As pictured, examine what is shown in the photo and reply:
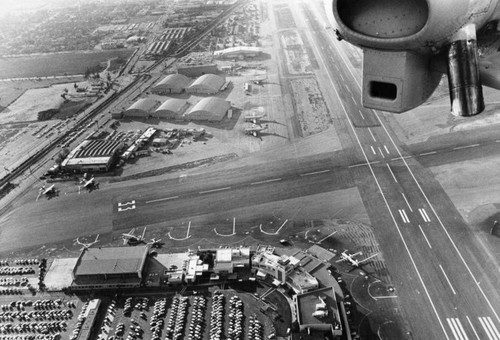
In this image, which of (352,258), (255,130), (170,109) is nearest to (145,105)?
(170,109)

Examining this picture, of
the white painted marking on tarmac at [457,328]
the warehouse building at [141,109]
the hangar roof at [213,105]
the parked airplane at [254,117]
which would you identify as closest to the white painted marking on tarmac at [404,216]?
the white painted marking on tarmac at [457,328]

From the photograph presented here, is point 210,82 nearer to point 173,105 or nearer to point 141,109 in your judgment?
point 173,105

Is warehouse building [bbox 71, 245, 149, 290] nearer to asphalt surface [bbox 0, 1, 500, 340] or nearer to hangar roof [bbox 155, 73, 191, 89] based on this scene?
asphalt surface [bbox 0, 1, 500, 340]

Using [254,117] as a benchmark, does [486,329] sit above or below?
below

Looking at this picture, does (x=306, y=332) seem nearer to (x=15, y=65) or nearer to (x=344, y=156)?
(x=344, y=156)

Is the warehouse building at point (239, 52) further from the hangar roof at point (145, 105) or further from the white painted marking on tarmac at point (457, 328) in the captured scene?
the white painted marking on tarmac at point (457, 328)

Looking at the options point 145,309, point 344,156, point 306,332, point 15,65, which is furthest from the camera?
point 15,65

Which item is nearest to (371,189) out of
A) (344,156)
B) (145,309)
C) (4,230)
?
(344,156)
